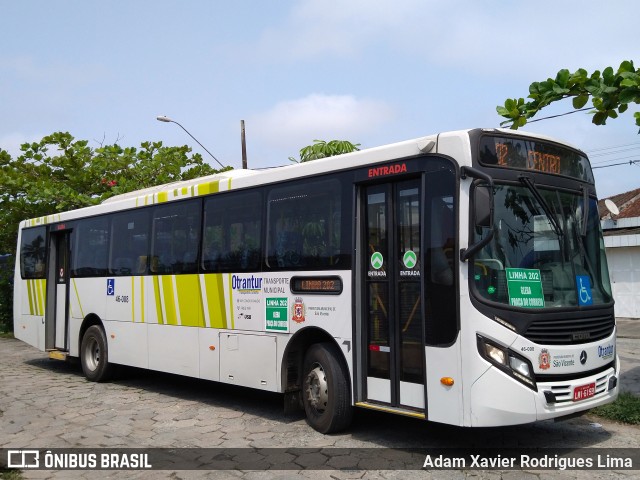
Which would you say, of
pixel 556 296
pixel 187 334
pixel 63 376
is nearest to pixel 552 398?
pixel 556 296

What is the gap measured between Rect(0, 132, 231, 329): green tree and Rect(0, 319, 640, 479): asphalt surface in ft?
32.8

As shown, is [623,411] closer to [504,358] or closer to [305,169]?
[504,358]

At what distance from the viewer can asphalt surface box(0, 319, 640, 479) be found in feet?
19.8

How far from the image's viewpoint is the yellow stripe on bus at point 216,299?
29.0 feet

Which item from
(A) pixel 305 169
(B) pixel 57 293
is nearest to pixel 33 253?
(B) pixel 57 293

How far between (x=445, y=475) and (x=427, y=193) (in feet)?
8.50

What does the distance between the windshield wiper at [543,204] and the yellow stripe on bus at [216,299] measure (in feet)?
14.2

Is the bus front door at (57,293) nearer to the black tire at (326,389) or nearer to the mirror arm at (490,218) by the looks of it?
the black tire at (326,389)

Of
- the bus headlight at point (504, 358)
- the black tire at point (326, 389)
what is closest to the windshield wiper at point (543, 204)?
the bus headlight at point (504, 358)

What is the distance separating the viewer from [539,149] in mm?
6566

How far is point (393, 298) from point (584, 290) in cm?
186

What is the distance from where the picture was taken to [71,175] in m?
20.5

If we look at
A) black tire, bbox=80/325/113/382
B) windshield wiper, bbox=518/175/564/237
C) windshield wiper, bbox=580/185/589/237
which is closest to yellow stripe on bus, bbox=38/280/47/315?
black tire, bbox=80/325/113/382

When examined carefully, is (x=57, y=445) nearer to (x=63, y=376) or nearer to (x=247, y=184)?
(x=247, y=184)
